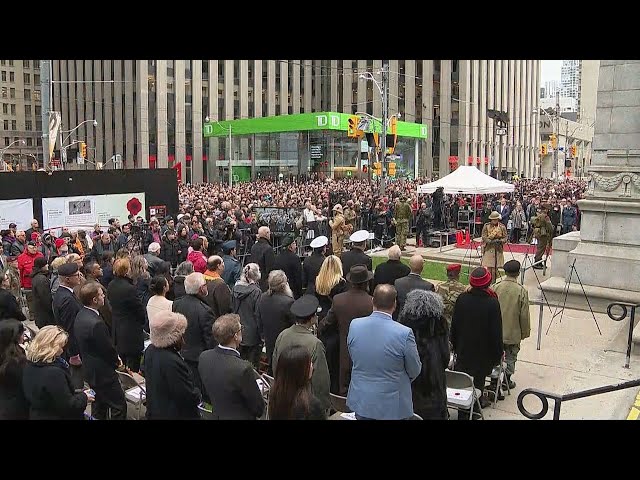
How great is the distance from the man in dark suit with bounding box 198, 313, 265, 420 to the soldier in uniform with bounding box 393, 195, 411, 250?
15.3 meters

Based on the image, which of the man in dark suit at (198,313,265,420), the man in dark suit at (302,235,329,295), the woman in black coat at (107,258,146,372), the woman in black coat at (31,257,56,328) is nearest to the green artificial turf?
the man in dark suit at (302,235,329,295)

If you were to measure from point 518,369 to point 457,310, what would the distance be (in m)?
2.82

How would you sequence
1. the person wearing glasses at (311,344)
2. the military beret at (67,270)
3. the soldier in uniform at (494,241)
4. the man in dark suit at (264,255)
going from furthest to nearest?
the soldier in uniform at (494,241) → the man in dark suit at (264,255) → the military beret at (67,270) → the person wearing glasses at (311,344)

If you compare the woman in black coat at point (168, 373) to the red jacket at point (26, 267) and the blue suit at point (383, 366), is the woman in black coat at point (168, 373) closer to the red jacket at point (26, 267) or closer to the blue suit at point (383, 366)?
the blue suit at point (383, 366)

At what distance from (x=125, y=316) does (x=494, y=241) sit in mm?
8767

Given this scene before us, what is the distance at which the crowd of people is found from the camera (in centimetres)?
450

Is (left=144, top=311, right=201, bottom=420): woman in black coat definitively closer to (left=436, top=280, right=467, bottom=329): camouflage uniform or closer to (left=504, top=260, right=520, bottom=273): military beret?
(left=436, top=280, right=467, bottom=329): camouflage uniform

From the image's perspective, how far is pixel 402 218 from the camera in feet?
64.7

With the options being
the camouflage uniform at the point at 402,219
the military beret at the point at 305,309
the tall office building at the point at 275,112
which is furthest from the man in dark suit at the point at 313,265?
the tall office building at the point at 275,112

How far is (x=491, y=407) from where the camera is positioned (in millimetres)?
7250

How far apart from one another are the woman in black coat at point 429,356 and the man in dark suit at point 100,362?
2.76 m

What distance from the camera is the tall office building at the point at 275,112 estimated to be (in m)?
59.9

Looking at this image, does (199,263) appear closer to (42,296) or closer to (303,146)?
(42,296)
